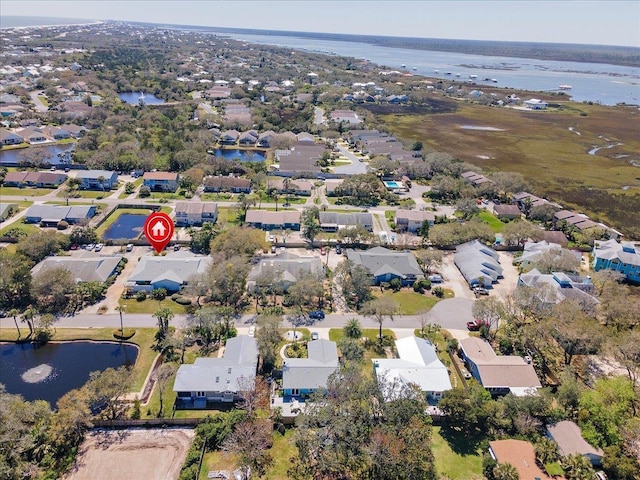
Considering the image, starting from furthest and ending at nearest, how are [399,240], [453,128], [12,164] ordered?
[453,128] → [12,164] → [399,240]

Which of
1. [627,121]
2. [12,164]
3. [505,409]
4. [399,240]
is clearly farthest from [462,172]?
[627,121]

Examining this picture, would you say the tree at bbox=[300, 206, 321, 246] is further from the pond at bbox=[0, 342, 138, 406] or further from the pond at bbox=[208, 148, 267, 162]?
the pond at bbox=[208, 148, 267, 162]

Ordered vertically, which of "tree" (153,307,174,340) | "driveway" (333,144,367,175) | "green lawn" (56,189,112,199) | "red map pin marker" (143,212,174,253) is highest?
"red map pin marker" (143,212,174,253)

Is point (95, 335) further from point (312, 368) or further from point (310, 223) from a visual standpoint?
point (310, 223)

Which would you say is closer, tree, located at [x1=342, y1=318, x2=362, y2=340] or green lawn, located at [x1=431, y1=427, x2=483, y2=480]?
green lawn, located at [x1=431, y1=427, x2=483, y2=480]

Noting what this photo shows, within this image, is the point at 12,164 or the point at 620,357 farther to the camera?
the point at 12,164

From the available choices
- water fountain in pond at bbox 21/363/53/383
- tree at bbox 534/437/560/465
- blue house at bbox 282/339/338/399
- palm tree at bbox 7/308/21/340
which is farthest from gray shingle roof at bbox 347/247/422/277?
palm tree at bbox 7/308/21/340

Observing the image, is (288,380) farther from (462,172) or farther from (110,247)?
(462,172)
